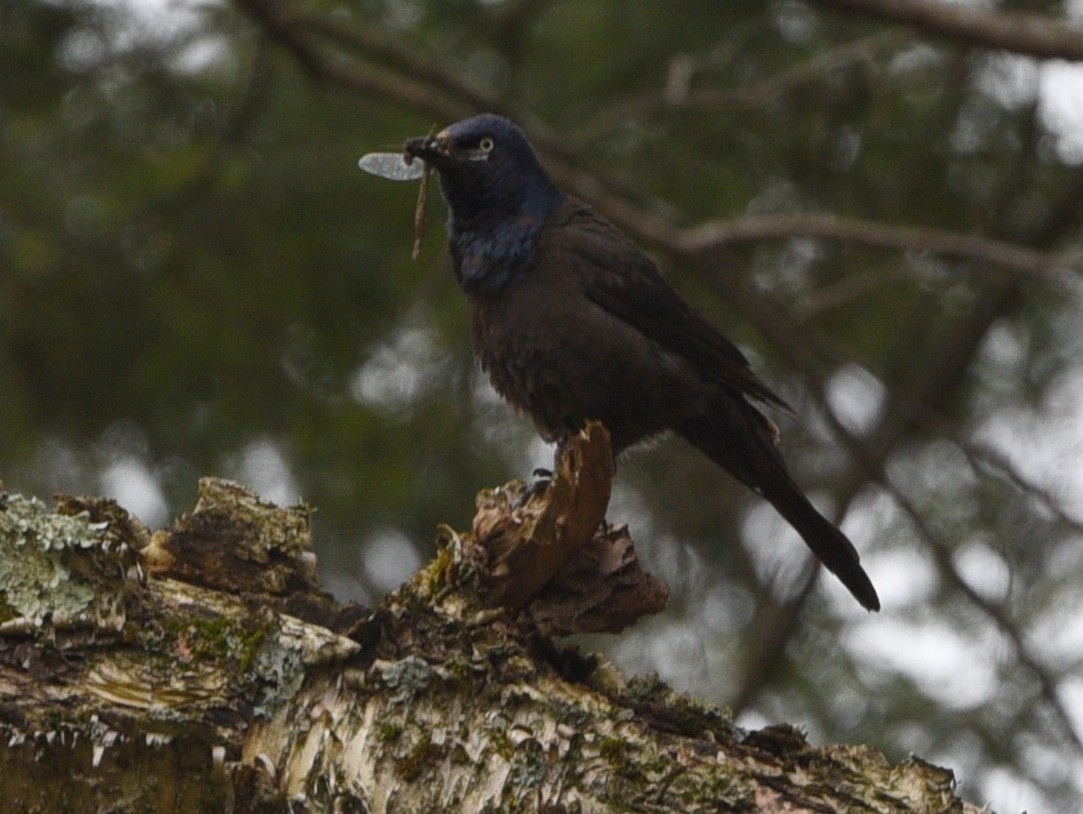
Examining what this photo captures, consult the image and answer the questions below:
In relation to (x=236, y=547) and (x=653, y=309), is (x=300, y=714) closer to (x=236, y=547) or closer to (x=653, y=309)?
(x=236, y=547)

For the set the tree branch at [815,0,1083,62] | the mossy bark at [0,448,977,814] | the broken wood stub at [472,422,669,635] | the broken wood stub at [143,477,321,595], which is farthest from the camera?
the tree branch at [815,0,1083,62]

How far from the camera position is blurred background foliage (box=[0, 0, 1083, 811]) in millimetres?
6242

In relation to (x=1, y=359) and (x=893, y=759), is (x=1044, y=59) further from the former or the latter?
(x=1, y=359)

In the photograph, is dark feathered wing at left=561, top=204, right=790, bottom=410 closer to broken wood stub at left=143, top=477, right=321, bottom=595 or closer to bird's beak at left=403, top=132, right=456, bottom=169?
bird's beak at left=403, top=132, right=456, bottom=169

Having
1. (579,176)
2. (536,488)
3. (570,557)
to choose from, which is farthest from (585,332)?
(579,176)

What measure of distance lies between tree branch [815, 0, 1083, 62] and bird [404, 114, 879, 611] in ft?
4.35

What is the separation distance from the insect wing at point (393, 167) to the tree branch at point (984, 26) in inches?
67.0

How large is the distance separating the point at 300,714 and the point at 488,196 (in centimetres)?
257

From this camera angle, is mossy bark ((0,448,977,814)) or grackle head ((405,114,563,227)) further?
grackle head ((405,114,563,227))

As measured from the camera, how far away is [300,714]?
8.71ft

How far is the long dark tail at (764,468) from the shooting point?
4879mm

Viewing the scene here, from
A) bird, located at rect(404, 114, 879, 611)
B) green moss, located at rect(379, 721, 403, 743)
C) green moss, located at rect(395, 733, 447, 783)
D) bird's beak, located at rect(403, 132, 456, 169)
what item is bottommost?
green moss, located at rect(395, 733, 447, 783)

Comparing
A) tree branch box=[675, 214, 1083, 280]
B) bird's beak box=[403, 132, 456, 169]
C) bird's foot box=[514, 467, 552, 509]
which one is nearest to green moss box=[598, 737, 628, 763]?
bird's foot box=[514, 467, 552, 509]

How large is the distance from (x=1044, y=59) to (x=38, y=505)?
389 cm
